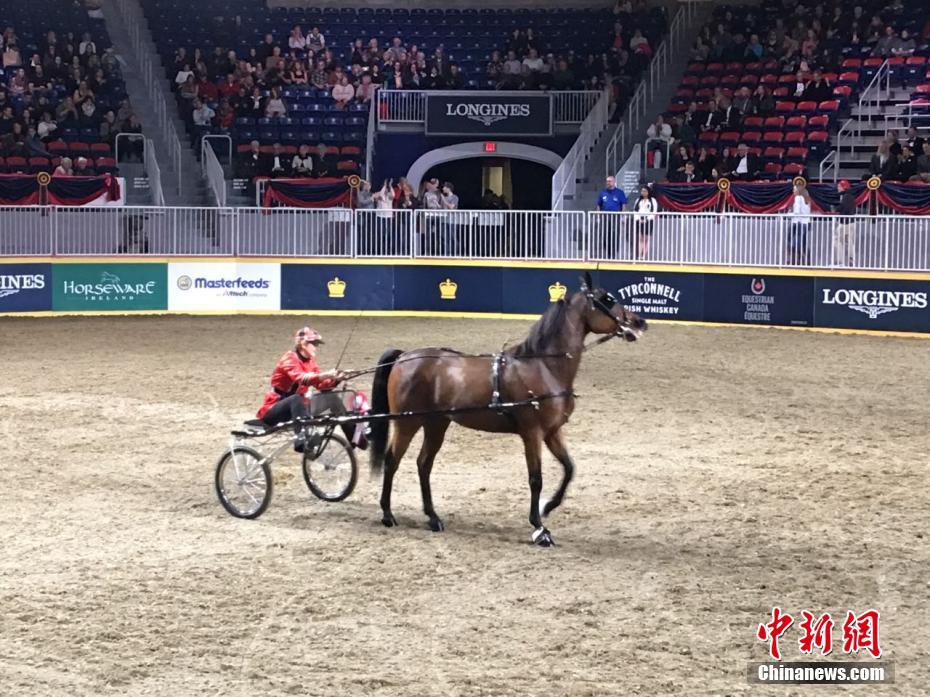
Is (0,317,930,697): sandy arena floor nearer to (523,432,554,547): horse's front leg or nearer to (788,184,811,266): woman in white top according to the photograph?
(523,432,554,547): horse's front leg

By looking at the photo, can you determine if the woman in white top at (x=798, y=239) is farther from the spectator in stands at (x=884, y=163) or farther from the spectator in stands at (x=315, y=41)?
the spectator in stands at (x=315, y=41)

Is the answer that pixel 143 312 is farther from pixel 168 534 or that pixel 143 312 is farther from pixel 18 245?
pixel 168 534

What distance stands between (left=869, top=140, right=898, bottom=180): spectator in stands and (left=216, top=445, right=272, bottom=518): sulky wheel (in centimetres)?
1803

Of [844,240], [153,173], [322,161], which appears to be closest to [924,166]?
[844,240]

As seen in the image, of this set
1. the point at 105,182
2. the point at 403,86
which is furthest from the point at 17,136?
the point at 403,86

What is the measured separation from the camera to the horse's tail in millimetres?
10500

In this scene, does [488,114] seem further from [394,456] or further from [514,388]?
[514,388]

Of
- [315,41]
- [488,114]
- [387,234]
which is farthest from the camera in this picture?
[315,41]

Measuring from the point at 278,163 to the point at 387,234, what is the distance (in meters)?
5.51

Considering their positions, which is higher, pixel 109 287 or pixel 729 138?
pixel 729 138

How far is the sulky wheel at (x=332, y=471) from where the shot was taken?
434 inches

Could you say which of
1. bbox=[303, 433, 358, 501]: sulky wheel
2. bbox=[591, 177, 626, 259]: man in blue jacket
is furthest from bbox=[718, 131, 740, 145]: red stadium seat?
bbox=[303, 433, 358, 501]: sulky wheel

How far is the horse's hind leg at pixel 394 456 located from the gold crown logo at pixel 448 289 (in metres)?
16.1

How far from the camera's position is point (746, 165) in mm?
27812
